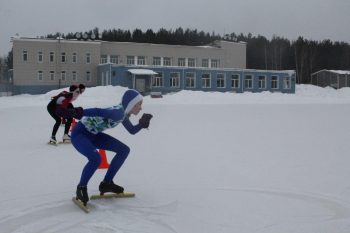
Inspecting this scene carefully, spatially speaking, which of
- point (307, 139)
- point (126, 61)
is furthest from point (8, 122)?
point (126, 61)

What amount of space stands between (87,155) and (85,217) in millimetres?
679

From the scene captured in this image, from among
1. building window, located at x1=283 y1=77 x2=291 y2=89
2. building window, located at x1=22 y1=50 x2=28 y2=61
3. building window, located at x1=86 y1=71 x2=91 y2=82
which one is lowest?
building window, located at x1=283 y1=77 x2=291 y2=89

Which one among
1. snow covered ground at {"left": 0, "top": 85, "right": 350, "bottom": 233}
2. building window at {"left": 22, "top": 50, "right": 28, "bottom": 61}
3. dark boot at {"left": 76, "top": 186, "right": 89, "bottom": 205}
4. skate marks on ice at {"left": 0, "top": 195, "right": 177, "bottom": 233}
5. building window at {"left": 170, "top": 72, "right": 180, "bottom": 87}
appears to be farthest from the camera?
building window at {"left": 22, "top": 50, "right": 28, "bottom": 61}

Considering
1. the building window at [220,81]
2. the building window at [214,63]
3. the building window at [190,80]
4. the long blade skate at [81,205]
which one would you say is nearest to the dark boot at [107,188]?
the long blade skate at [81,205]

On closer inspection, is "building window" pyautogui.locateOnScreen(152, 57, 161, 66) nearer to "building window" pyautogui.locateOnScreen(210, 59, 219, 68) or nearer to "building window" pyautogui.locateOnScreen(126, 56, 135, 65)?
"building window" pyautogui.locateOnScreen(126, 56, 135, 65)

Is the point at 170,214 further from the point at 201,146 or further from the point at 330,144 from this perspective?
the point at 330,144

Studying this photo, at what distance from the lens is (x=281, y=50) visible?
277ft

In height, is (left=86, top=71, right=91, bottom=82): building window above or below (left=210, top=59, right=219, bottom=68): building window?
below

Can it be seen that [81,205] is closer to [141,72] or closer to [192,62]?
[141,72]

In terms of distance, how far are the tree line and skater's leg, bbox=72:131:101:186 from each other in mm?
75731

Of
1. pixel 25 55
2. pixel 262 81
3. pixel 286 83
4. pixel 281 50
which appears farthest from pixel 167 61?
pixel 281 50

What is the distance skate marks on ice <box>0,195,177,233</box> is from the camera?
3.95m

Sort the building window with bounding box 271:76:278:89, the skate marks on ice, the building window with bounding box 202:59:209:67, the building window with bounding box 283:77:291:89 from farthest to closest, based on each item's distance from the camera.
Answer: the building window with bounding box 202:59:209:67, the building window with bounding box 283:77:291:89, the building window with bounding box 271:76:278:89, the skate marks on ice

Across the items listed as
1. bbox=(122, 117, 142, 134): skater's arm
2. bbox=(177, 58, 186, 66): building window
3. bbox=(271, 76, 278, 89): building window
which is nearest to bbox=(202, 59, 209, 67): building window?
bbox=(177, 58, 186, 66): building window
